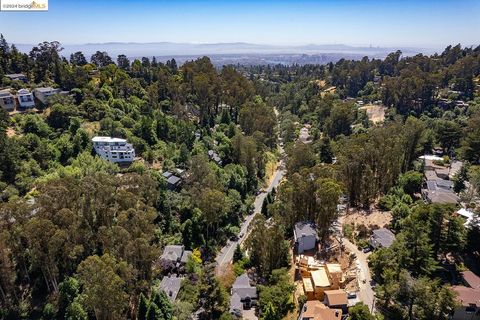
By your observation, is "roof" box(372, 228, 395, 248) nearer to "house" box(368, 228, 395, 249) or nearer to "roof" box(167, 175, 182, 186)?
"house" box(368, 228, 395, 249)

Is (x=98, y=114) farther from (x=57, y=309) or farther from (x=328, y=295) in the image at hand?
(x=328, y=295)

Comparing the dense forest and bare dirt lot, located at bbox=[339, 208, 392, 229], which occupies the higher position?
the dense forest

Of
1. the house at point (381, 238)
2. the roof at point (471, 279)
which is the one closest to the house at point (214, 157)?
the house at point (381, 238)

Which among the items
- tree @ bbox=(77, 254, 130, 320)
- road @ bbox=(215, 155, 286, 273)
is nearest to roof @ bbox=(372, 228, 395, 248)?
road @ bbox=(215, 155, 286, 273)

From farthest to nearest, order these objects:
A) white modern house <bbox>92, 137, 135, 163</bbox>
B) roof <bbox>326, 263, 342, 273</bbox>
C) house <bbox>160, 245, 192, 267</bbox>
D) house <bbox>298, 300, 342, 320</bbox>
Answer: white modern house <bbox>92, 137, 135, 163</bbox>, house <bbox>160, 245, 192, 267</bbox>, roof <bbox>326, 263, 342, 273</bbox>, house <bbox>298, 300, 342, 320</bbox>

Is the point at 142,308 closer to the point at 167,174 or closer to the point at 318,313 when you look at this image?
the point at 318,313

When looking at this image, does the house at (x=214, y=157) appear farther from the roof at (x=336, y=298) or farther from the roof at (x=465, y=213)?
the roof at (x=465, y=213)
